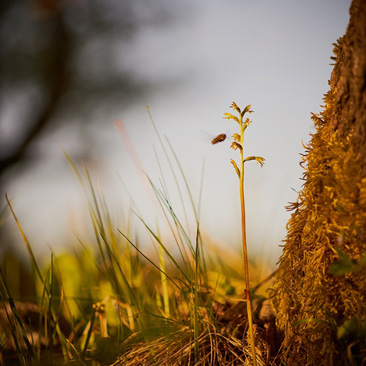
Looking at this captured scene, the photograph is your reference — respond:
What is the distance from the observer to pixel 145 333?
1152 mm

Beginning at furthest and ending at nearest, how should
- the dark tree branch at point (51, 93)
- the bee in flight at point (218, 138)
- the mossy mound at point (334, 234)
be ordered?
the dark tree branch at point (51, 93) → the bee in flight at point (218, 138) → the mossy mound at point (334, 234)

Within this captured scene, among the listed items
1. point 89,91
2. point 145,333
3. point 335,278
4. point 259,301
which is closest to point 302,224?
point 335,278

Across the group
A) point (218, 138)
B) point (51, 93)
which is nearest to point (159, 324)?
point (218, 138)

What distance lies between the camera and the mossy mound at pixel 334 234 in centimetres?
86

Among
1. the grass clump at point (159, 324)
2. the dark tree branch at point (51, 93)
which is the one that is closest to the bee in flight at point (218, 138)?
the grass clump at point (159, 324)

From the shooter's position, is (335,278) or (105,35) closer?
(335,278)

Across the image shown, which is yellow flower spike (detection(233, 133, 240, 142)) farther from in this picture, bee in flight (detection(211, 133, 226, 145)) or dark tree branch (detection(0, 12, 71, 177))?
dark tree branch (detection(0, 12, 71, 177))

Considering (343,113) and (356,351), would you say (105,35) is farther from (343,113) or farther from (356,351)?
(356,351)

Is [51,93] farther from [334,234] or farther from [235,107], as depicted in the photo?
[334,234]

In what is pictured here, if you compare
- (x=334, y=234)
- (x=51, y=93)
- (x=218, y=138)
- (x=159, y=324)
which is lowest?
(x=159, y=324)

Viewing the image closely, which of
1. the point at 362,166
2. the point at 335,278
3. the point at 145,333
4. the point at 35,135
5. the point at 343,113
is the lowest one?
the point at 145,333

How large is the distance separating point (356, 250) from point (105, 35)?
4.07 meters

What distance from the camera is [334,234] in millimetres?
937

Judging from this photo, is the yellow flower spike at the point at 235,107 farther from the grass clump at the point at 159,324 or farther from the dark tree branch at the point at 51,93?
the dark tree branch at the point at 51,93
